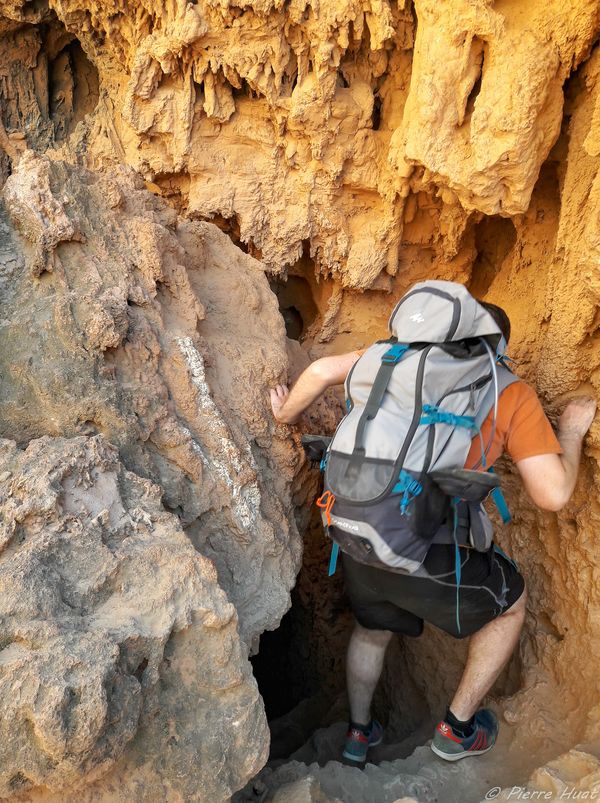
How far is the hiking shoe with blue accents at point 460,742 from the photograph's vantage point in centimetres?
256

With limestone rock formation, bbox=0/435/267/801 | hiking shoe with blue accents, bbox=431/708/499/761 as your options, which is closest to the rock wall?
limestone rock formation, bbox=0/435/267/801

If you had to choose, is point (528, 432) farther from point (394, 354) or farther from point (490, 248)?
point (490, 248)

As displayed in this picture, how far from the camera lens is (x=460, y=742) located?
257 cm

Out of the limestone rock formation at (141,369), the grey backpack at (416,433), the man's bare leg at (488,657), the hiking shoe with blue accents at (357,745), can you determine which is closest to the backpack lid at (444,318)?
the grey backpack at (416,433)

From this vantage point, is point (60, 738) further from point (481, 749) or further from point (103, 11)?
point (103, 11)

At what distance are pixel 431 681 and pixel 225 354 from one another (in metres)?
2.22

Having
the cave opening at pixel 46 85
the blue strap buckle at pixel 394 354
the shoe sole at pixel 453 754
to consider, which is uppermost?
the cave opening at pixel 46 85

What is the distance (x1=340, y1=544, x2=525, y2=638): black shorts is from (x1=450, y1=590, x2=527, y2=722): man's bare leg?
0.10 metres

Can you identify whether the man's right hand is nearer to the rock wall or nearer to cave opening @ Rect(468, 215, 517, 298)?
the rock wall

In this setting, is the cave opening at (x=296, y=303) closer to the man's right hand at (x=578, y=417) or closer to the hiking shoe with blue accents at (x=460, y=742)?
the man's right hand at (x=578, y=417)

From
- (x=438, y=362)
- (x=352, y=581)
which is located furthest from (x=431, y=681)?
(x=438, y=362)

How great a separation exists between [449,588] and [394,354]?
0.96 metres

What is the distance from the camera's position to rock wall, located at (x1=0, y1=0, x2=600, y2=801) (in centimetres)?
174

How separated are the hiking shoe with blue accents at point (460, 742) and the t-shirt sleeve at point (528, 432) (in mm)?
1291
